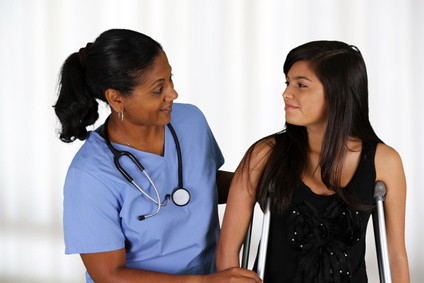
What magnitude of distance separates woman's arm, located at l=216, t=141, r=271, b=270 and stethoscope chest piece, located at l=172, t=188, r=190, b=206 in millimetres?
115

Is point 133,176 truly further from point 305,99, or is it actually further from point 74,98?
point 305,99

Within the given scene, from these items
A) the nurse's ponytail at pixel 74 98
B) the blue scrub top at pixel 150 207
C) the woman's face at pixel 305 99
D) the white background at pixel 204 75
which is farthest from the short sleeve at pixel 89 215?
the white background at pixel 204 75

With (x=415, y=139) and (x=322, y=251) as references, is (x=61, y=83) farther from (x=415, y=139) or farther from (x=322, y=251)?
(x=415, y=139)

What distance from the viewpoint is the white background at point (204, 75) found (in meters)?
3.45

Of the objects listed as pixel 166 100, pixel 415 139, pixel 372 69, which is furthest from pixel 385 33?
pixel 166 100

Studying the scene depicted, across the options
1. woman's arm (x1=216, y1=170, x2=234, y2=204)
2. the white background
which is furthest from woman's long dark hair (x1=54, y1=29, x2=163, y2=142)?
the white background

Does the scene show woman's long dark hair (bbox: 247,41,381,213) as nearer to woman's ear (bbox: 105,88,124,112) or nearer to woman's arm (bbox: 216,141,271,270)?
woman's arm (bbox: 216,141,271,270)

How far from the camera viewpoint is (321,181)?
1896 millimetres

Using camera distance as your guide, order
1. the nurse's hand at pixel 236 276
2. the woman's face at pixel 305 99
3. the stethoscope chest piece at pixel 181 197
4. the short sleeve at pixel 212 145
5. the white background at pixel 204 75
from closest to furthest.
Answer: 1. the nurse's hand at pixel 236 276
2. the woman's face at pixel 305 99
3. the stethoscope chest piece at pixel 181 197
4. the short sleeve at pixel 212 145
5. the white background at pixel 204 75

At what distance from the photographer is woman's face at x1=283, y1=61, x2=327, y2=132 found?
1.81 metres

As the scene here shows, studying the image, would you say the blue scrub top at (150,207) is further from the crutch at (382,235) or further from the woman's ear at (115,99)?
the crutch at (382,235)

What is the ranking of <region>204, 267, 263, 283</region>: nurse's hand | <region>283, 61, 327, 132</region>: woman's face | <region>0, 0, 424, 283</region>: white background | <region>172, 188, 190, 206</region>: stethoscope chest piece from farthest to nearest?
<region>0, 0, 424, 283</region>: white background, <region>172, 188, 190, 206</region>: stethoscope chest piece, <region>283, 61, 327, 132</region>: woman's face, <region>204, 267, 263, 283</region>: nurse's hand

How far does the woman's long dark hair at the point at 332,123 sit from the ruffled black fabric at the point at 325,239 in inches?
1.7

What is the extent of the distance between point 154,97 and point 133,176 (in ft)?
0.74
